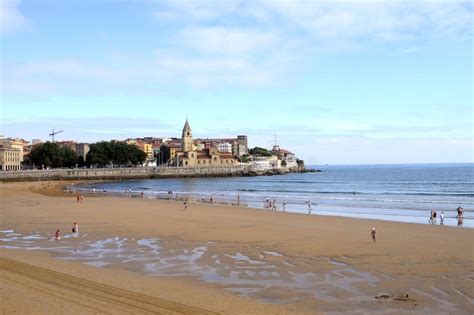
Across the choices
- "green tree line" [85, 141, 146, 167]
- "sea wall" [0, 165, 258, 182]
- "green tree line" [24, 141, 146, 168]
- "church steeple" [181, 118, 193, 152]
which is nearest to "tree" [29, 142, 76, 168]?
"green tree line" [24, 141, 146, 168]

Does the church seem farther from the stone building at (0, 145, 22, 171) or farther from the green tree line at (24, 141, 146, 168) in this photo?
the stone building at (0, 145, 22, 171)

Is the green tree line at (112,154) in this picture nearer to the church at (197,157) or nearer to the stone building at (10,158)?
the church at (197,157)

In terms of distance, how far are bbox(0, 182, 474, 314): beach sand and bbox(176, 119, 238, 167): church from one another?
437 feet

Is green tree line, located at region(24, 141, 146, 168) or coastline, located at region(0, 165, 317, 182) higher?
green tree line, located at region(24, 141, 146, 168)

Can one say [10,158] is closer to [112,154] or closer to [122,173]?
[112,154]

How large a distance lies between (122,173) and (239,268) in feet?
383

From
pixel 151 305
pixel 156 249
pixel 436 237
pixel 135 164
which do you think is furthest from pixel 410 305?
pixel 135 164

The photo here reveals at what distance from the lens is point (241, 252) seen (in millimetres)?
19266

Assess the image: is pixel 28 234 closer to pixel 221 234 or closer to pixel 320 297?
pixel 221 234

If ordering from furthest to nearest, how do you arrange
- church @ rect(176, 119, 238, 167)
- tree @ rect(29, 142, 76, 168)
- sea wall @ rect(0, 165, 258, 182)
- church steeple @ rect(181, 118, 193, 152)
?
church steeple @ rect(181, 118, 193, 152)
church @ rect(176, 119, 238, 167)
tree @ rect(29, 142, 76, 168)
sea wall @ rect(0, 165, 258, 182)

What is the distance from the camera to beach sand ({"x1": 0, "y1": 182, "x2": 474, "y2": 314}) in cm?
1159

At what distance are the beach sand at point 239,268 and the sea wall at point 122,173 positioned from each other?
85.8 m

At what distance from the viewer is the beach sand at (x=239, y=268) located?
11586 millimetres

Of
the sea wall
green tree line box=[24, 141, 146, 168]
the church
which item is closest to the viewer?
the sea wall
